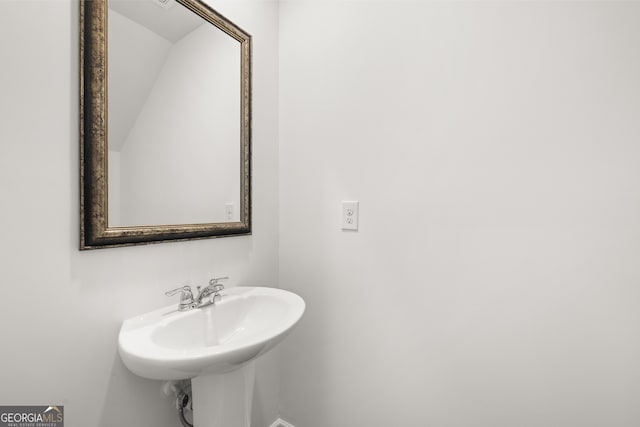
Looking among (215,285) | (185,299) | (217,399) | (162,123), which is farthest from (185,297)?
(162,123)

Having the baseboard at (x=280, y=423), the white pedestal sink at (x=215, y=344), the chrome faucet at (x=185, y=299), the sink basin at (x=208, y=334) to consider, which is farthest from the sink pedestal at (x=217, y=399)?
the baseboard at (x=280, y=423)

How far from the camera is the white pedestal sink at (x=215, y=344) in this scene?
0.66 meters

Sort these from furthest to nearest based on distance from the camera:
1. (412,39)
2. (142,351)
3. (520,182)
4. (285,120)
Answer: (285,120) → (412,39) → (520,182) → (142,351)

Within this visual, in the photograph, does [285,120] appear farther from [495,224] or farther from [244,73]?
[495,224]

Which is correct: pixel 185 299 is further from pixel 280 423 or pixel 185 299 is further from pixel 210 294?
pixel 280 423

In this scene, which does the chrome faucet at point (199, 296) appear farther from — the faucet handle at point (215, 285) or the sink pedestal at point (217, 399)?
the sink pedestal at point (217, 399)

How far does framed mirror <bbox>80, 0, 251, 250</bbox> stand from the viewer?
0.78 m

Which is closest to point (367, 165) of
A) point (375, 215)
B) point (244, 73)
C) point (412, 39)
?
point (375, 215)

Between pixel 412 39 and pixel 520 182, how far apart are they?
0.64 m

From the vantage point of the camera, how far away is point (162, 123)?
991 millimetres

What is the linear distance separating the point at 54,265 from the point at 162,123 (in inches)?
21.4

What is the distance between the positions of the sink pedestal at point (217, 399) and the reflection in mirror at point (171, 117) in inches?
21.4

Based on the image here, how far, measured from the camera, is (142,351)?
670 mm

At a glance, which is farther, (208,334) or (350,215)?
(350,215)
